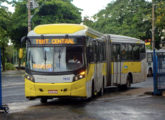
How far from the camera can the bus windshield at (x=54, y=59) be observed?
50.4 feet

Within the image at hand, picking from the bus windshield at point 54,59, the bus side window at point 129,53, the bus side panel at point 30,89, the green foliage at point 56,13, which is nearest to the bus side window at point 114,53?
the bus side window at point 129,53

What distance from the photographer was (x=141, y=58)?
86.2ft

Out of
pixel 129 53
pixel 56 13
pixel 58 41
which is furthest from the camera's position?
pixel 56 13

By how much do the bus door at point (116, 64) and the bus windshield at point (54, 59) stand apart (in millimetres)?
7316

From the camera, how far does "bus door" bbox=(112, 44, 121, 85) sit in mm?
22812

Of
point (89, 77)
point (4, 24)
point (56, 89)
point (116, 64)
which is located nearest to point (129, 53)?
point (116, 64)

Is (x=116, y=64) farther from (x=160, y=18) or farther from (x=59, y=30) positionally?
(x=160, y=18)

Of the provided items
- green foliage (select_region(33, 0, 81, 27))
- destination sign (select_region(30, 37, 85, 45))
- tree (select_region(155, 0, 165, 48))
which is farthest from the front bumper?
green foliage (select_region(33, 0, 81, 27))

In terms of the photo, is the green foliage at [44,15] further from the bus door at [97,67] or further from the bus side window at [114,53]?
the bus door at [97,67]

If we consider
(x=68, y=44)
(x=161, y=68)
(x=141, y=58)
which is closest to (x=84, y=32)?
(x=68, y=44)

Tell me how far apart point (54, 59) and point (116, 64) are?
8.07 metres

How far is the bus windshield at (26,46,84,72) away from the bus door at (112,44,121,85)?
732cm

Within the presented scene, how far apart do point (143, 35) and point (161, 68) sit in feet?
121

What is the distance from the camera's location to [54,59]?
15438 millimetres
